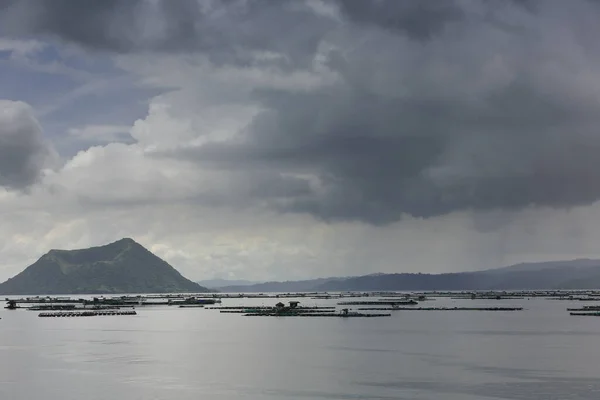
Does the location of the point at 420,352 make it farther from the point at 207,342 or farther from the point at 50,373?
the point at 50,373

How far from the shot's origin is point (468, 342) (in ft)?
366

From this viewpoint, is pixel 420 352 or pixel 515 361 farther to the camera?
pixel 420 352

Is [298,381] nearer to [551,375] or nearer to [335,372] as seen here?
[335,372]

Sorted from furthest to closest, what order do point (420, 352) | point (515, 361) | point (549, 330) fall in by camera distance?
point (549, 330)
point (420, 352)
point (515, 361)

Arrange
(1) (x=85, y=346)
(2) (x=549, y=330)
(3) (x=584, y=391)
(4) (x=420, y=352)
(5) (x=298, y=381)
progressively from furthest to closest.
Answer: (2) (x=549, y=330)
(1) (x=85, y=346)
(4) (x=420, y=352)
(5) (x=298, y=381)
(3) (x=584, y=391)

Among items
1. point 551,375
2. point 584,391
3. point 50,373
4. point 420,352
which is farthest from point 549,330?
point 50,373

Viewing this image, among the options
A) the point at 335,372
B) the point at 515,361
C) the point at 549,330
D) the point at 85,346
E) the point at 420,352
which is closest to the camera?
the point at 335,372

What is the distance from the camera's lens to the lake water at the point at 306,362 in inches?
2549

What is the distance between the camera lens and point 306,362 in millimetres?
87625

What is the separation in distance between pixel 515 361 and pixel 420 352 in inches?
634

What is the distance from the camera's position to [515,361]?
284 feet

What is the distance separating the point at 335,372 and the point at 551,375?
77.4 ft

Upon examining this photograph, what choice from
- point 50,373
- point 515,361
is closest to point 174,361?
point 50,373

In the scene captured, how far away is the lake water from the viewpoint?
64.8 meters
